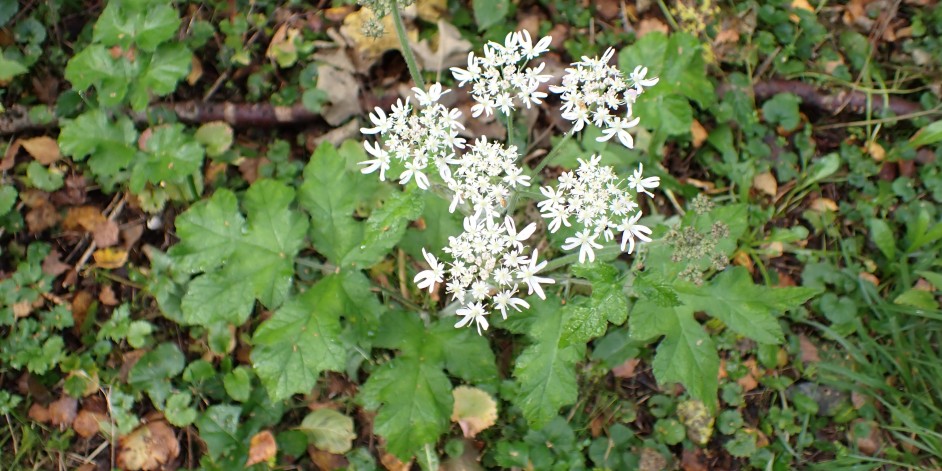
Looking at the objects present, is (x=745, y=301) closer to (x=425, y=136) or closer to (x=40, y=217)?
(x=425, y=136)

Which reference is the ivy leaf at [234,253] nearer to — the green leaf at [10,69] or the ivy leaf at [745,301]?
the green leaf at [10,69]

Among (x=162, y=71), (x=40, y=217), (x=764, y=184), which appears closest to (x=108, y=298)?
(x=40, y=217)

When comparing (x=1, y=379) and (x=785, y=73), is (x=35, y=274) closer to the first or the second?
(x=1, y=379)

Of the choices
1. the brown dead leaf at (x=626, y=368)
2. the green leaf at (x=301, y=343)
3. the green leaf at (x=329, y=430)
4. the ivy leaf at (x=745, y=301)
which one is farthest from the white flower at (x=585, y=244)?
the green leaf at (x=329, y=430)

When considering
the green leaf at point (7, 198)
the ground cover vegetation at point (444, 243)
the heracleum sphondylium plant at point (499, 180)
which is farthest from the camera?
the green leaf at point (7, 198)

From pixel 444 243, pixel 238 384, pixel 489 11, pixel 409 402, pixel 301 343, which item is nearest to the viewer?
pixel 301 343

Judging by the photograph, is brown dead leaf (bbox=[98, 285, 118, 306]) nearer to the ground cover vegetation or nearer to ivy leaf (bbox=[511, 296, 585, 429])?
the ground cover vegetation

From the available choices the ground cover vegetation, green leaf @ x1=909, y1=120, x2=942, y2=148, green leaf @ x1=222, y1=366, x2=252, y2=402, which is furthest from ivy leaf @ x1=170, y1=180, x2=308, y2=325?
green leaf @ x1=909, y1=120, x2=942, y2=148

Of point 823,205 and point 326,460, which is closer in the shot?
point 326,460
